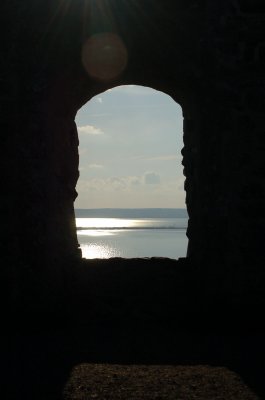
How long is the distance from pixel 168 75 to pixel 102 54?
67cm

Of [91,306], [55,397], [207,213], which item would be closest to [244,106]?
[207,213]

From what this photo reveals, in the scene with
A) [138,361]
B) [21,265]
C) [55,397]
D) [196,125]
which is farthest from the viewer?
[196,125]

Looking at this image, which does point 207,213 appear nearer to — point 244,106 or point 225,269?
point 225,269

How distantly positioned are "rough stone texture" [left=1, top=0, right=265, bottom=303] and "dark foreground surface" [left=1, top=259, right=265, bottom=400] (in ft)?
0.92

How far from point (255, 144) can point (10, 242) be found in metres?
2.44

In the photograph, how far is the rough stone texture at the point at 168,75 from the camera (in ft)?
17.8

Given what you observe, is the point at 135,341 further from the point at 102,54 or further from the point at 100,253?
the point at 100,253

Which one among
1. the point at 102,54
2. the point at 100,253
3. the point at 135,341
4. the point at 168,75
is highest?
the point at 102,54

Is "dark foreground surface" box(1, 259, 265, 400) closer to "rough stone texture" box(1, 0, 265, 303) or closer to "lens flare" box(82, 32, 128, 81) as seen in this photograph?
"rough stone texture" box(1, 0, 265, 303)

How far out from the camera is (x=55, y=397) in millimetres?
3346

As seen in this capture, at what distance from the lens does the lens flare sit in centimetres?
564

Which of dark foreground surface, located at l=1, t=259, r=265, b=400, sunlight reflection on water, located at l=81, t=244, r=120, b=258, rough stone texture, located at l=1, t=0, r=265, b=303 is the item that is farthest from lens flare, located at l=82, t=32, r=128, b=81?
sunlight reflection on water, located at l=81, t=244, r=120, b=258

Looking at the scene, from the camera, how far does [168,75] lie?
5762 mm

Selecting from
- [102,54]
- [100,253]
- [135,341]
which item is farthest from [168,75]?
[100,253]
